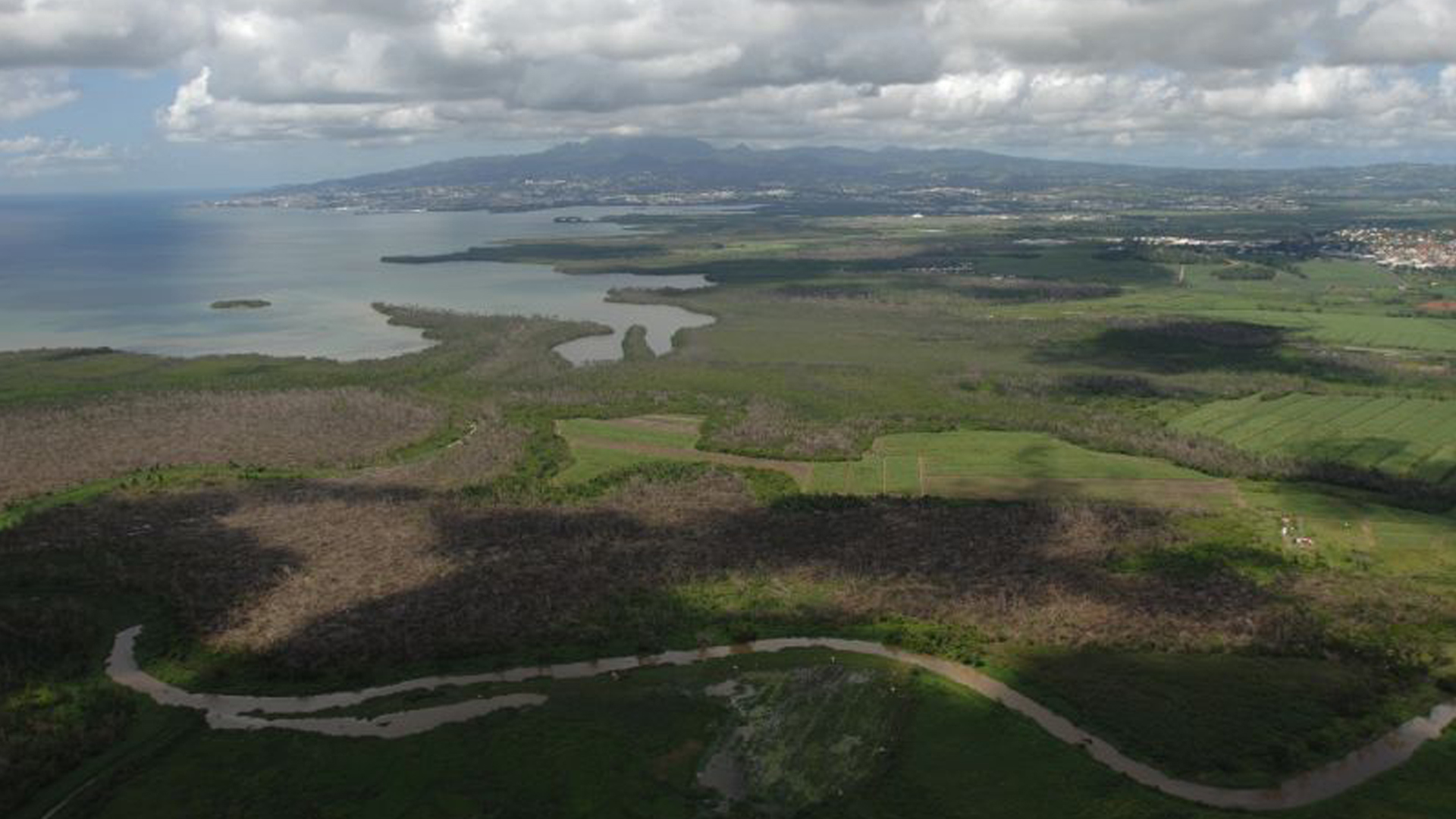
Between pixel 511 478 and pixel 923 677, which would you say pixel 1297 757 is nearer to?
pixel 923 677

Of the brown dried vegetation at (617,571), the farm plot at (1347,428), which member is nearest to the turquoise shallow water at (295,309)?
the brown dried vegetation at (617,571)

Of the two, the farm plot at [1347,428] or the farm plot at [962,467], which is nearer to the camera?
the farm plot at [962,467]

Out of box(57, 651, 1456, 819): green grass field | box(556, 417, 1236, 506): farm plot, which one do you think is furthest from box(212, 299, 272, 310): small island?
box(57, 651, 1456, 819): green grass field

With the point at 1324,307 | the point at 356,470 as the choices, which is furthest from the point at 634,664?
the point at 1324,307

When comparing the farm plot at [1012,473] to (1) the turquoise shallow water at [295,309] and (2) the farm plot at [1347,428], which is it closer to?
(2) the farm plot at [1347,428]

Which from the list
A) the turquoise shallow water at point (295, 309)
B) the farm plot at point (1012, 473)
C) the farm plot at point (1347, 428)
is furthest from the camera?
the turquoise shallow water at point (295, 309)

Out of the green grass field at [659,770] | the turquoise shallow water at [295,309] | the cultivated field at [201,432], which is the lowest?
the green grass field at [659,770]

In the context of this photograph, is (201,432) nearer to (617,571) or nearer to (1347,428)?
(617,571)
